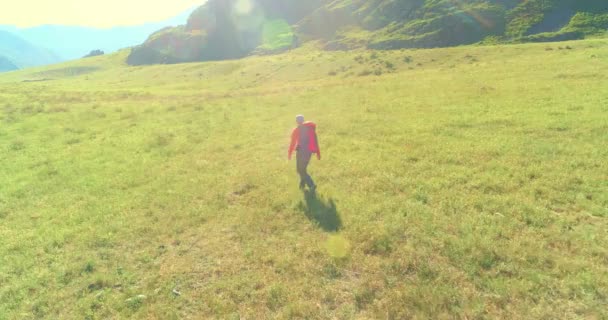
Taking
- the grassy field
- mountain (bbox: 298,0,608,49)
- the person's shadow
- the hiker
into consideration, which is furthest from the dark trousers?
mountain (bbox: 298,0,608,49)

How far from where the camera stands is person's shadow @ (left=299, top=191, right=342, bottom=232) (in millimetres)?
11836

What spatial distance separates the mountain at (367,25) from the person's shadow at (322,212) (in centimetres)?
8520

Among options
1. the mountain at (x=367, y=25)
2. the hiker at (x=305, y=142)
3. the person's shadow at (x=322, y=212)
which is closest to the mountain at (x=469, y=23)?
the mountain at (x=367, y=25)

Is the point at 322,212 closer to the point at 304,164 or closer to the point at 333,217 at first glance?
the point at 333,217

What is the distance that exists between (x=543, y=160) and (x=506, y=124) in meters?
5.68

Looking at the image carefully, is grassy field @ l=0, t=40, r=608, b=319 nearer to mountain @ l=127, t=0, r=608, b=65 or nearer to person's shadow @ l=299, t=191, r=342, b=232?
person's shadow @ l=299, t=191, r=342, b=232

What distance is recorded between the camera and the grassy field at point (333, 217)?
8.75 metres

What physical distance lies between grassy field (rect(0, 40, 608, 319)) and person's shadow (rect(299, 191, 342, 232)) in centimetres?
7

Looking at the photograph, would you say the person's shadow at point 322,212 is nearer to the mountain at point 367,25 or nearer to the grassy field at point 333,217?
the grassy field at point 333,217

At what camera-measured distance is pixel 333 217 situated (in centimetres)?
1228

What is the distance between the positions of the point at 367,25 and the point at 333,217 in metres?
124

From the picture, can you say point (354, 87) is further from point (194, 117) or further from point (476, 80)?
point (194, 117)

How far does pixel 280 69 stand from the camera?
6425 cm

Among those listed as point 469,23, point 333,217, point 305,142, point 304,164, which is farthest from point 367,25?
point 333,217
